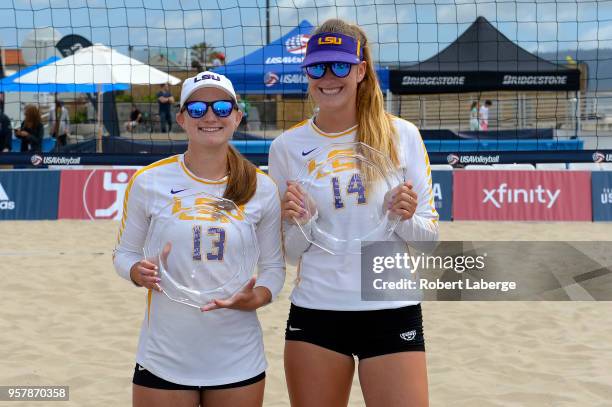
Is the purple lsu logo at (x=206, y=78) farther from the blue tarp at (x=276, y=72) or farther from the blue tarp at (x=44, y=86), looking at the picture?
the blue tarp at (x=44, y=86)

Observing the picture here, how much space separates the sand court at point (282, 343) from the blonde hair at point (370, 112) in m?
1.91

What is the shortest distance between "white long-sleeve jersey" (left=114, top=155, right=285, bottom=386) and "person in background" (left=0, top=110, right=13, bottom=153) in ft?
34.0

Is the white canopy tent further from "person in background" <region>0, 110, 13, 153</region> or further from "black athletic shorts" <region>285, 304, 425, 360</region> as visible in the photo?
"black athletic shorts" <region>285, 304, 425, 360</region>

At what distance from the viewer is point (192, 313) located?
2.01 m

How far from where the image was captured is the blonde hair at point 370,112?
2150 mm

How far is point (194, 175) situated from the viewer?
2.09 metres

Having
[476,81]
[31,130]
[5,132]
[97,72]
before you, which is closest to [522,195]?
[476,81]

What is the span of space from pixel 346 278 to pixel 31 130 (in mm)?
10520

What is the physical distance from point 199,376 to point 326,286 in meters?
0.41

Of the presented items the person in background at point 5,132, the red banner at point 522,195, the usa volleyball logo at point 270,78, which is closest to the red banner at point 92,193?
the person in background at point 5,132

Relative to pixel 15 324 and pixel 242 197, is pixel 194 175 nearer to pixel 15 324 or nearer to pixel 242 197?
pixel 242 197

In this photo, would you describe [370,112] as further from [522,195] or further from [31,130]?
[31,130]

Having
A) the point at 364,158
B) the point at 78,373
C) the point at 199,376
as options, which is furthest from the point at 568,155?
the point at 199,376

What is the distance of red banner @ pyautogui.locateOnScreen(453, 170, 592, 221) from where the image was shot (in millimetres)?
10055
